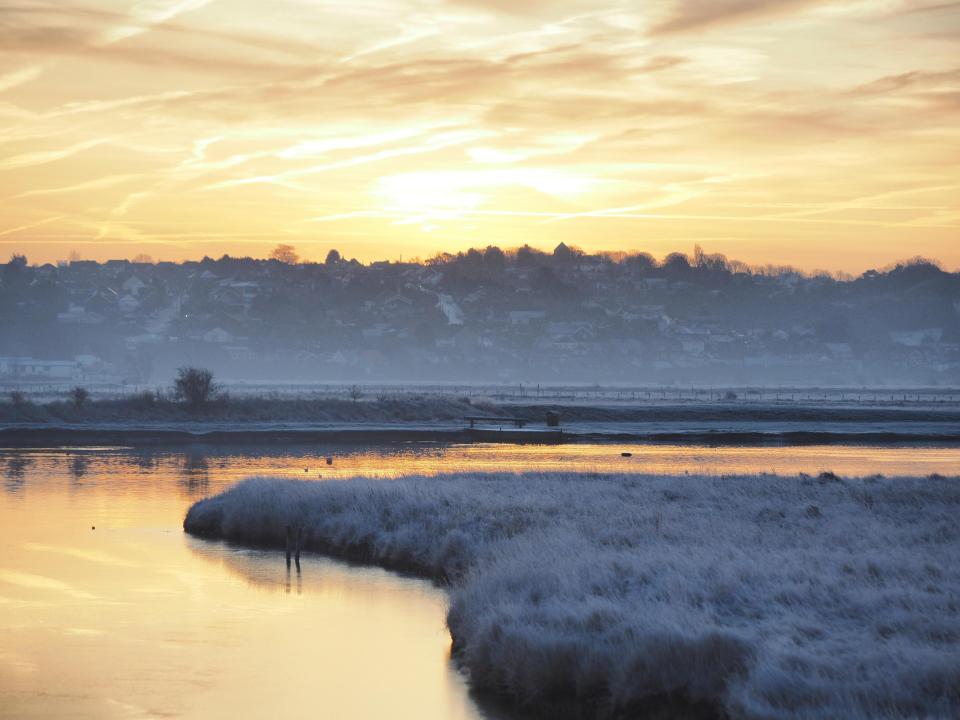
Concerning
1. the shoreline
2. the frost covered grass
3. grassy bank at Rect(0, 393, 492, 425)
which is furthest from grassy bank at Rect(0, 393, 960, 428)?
the frost covered grass

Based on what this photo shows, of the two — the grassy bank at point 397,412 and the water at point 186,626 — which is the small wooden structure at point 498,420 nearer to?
the grassy bank at point 397,412

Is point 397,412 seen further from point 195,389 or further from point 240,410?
point 195,389

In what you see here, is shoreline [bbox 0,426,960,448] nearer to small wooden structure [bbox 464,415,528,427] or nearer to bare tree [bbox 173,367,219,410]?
small wooden structure [bbox 464,415,528,427]

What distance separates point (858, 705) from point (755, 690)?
4.69 feet

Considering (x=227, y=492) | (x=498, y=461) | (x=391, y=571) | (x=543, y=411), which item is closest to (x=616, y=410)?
(x=543, y=411)

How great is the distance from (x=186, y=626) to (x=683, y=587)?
9.98 meters

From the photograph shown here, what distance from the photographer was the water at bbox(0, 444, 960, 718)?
69.9ft

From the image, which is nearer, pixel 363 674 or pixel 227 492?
pixel 363 674

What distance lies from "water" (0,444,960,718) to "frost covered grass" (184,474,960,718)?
137cm

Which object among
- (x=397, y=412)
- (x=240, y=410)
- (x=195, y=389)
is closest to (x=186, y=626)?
(x=195, y=389)

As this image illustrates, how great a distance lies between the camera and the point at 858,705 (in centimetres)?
1670

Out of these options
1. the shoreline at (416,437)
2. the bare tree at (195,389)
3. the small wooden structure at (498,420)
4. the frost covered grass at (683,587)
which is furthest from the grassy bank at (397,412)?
the frost covered grass at (683,587)

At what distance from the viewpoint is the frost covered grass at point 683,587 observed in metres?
18.0

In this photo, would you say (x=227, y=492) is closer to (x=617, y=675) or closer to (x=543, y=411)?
(x=617, y=675)
